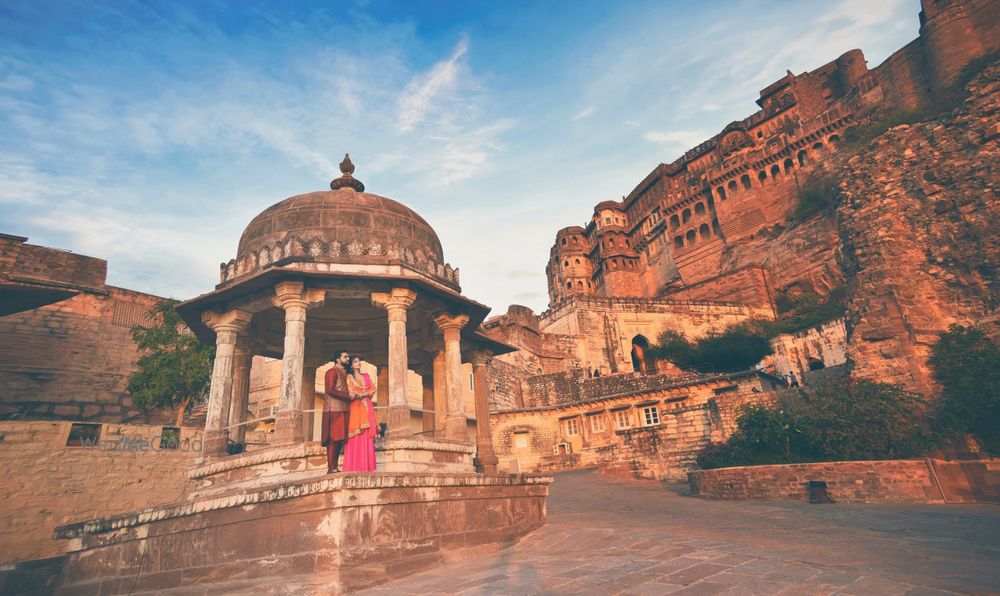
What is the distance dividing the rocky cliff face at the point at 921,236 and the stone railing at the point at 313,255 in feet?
52.1

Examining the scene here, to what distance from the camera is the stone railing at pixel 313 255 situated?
1025 cm

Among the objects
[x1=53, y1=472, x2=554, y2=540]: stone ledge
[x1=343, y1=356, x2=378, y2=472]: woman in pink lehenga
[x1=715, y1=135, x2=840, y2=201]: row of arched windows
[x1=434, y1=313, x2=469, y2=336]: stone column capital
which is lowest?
[x1=53, y1=472, x2=554, y2=540]: stone ledge

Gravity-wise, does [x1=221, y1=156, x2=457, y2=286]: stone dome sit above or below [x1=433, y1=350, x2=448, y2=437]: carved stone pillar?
above

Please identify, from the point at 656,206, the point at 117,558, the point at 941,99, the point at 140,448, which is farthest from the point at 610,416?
the point at 656,206

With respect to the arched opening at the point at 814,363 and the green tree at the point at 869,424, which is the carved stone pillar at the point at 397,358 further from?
the arched opening at the point at 814,363

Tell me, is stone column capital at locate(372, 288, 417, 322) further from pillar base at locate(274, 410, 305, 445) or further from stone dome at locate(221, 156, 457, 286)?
pillar base at locate(274, 410, 305, 445)

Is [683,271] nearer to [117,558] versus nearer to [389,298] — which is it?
[389,298]

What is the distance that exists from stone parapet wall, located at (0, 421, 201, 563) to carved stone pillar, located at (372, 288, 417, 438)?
40.5 ft

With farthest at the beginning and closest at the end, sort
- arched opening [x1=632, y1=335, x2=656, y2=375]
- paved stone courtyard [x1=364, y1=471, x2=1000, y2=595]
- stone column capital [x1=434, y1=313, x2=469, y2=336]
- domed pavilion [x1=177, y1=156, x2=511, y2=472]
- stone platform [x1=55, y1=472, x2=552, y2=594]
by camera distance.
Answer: arched opening [x1=632, y1=335, x2=656, y2=375] → stone column capital [x1=434, y1=313, x2=469, y2=336] → domed pavilion [x1=177, y1=156, x2=511, y2=472] → stone platform [x1=55, y1=472, x2=552, y2=594] → paved stone courtyard [x1=364, y1=471, x2=1000, y2=595]

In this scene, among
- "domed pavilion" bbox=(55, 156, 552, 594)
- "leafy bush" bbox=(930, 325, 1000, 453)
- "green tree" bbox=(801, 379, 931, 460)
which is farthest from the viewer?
"green tree" bbox=(801, 379, 931, 460)

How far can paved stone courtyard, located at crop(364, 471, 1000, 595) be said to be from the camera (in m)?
5.07

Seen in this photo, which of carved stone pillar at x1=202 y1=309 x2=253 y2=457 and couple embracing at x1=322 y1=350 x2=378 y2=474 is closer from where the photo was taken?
couple embracing at x1=322 y1=350 x2=378 y2=474

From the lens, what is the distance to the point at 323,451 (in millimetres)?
8453

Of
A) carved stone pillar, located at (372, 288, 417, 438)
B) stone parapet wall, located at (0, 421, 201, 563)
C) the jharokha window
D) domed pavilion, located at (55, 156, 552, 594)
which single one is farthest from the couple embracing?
the jharokha window
